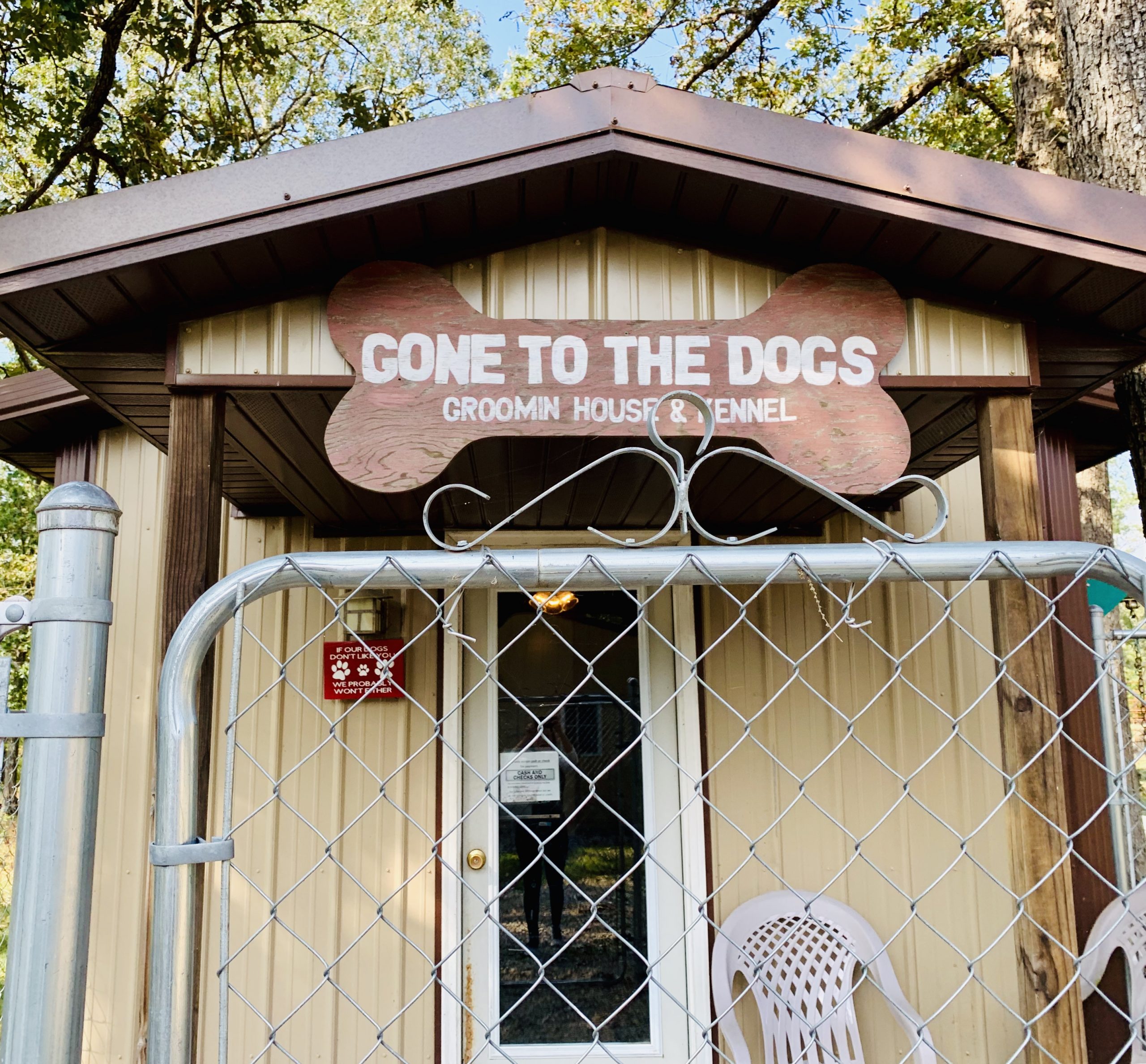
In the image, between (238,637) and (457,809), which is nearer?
(238,637)

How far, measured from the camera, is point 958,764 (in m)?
3.68

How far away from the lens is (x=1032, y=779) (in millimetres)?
2021

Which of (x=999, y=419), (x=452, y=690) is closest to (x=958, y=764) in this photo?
(x=999, y=419)

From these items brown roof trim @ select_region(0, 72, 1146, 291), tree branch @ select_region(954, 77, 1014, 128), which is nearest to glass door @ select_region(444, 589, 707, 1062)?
brown roof trim @ select_region(0, 72, 1146, 291)

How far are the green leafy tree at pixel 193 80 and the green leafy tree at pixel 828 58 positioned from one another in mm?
1665

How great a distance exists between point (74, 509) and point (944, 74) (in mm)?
6964

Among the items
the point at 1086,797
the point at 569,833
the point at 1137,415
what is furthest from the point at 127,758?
the point at 1137,415

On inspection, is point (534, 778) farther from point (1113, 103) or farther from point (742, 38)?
point (742, 38)

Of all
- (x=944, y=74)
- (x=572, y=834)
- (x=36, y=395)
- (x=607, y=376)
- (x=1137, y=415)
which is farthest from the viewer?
(x=944, y=74)

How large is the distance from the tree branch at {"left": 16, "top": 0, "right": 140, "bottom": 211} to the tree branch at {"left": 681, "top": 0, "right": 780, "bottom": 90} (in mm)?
3936

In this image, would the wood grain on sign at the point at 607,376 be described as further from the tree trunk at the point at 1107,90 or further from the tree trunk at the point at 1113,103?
the tree trunk at the point at 1107,90

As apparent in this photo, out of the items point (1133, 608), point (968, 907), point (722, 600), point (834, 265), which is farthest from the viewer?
point (1133, 608)

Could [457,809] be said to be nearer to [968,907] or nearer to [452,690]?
[452,690]

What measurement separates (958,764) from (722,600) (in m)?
1.17
